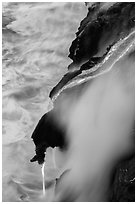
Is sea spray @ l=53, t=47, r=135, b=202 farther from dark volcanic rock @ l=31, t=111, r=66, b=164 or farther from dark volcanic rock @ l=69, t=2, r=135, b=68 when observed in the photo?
dark volcanic rock @ l=69, t=2, r=135, b=68

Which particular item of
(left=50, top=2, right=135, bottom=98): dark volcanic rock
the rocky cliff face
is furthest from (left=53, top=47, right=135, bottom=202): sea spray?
(left=50, top=2, right=135, bottom=98): dark volcanic rock

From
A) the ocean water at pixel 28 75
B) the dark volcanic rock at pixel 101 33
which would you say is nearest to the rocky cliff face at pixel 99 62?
the dark volcanic rock at pixel 101 33

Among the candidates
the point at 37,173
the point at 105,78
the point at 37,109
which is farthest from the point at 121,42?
the point at 37,109

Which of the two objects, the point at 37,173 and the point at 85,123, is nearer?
the point at 85,123

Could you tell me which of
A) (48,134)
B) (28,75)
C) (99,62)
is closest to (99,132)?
(48,134)

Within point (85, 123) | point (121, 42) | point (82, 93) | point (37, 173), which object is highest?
point (121, 42)

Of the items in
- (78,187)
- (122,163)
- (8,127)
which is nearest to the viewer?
(122,163)

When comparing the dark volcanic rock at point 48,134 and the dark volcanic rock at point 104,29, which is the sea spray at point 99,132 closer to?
the dark volcanic rock at point 48,134

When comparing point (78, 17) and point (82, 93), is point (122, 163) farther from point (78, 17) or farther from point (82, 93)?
point (78, 17)

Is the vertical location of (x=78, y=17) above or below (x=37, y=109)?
above
